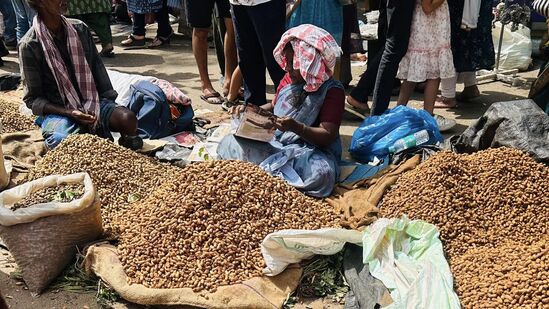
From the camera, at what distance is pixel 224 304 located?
2.46 metres

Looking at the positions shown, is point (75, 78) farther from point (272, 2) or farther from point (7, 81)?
point (7, 81)

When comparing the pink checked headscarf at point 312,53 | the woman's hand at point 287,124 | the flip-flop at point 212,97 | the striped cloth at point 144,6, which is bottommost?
the flip-flop at point 212,97

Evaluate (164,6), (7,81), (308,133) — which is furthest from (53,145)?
(164,6)

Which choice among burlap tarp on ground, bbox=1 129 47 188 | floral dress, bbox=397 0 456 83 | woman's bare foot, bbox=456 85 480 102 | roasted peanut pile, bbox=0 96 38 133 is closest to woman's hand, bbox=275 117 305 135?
floral dress, bbox=397 0 456 83

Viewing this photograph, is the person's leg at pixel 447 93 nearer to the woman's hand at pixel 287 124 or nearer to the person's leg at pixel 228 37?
the person's leg at pixel 228 37

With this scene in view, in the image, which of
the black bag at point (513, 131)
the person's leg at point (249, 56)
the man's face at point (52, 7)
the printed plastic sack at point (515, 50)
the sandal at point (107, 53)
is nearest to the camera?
the black bag at point (513, 131)

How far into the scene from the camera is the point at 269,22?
4.09m

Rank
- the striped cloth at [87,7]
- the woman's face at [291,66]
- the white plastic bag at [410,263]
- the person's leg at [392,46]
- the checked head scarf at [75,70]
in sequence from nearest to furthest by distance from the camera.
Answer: the white plastic bag at [410,263] → the woman's face at [291,66] → the checked head scarf at [75,70] → the person's leg at [392,46] → the striped cloth at [87,7]

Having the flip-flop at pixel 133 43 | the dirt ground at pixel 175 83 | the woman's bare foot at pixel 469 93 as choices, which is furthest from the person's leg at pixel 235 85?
the flip-flop at pixel 133 43

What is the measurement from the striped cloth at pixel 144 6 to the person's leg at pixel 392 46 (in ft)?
13.1

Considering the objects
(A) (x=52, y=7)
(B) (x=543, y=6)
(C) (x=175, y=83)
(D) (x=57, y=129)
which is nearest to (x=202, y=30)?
(C) (x=175, y=83)

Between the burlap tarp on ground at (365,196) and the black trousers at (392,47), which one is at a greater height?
the black trousers at (392,47)

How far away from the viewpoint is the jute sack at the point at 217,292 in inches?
97.6

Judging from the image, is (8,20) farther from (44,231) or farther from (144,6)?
(44,231)
